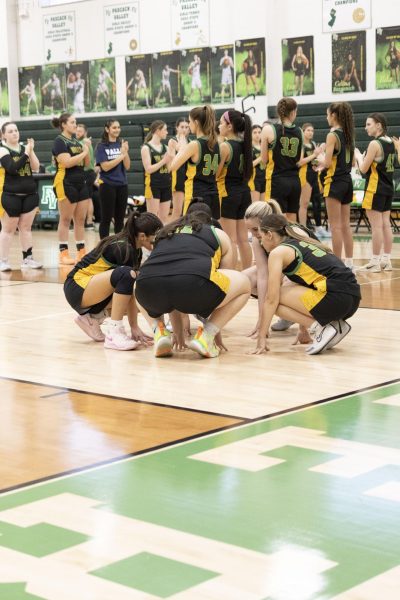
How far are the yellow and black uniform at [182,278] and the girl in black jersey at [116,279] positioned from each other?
263 millimetres

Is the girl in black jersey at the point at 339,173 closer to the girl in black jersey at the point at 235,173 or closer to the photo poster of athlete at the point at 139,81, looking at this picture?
the girl in black jersey at the point at 235,173

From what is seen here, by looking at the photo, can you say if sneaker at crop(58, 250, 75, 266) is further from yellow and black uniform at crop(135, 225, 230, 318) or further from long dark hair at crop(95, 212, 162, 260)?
yellow and black uniform at crop(135, 225, 230, 318)

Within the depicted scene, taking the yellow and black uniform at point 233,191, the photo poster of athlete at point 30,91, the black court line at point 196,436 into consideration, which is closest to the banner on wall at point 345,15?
the photo poster of athlete at point 30,91

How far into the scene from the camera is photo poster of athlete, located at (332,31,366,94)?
14547 mm

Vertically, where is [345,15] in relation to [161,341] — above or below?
above

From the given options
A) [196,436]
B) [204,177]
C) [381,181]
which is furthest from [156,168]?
[196,436]

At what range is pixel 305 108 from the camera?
595 inches

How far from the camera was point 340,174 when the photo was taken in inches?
362

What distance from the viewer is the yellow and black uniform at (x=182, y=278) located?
→ 5.52m

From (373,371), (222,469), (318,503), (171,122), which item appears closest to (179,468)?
(222,469)

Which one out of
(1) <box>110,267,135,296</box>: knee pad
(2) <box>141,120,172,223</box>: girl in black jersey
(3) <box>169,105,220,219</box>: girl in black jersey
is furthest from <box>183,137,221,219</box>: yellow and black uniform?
(2) <box>141,120,172,223</box>: girl in black jersey

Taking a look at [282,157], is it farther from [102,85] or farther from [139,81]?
[102,85]

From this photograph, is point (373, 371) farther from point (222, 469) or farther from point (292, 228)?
point (222, 469)

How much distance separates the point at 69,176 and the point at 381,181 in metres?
3.25
